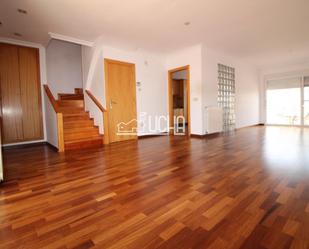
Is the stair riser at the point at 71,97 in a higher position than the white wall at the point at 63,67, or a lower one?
lower

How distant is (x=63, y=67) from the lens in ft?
20.8

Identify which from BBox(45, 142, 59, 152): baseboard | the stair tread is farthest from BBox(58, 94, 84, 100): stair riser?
the stair tread

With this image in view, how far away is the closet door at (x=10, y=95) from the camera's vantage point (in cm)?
445

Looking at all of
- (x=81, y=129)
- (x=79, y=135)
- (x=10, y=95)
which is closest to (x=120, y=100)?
(x=81, y=129)

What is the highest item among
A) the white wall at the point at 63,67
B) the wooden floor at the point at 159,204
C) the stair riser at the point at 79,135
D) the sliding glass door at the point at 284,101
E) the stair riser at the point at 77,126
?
the white wall at the point at 63,67

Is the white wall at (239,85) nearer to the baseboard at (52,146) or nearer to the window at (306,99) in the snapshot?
the window at (306,99)

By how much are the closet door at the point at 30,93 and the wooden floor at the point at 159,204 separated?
2182mm

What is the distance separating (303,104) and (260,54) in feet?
9.18

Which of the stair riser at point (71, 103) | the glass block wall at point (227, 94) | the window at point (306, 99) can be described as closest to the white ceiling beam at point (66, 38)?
the stair riser at point (71, 103)

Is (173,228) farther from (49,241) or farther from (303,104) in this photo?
(303,104)

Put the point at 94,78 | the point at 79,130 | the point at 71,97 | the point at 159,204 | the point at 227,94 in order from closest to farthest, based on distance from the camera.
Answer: the point at 159,204 < the point at 79,130 < the point at 94,78 < the point at 227,94 < the point at 71,97

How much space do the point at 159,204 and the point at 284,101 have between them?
8116 mm

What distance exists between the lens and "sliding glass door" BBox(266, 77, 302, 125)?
711 centimetres

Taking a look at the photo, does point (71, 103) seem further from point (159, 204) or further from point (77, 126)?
point (159, 204)
